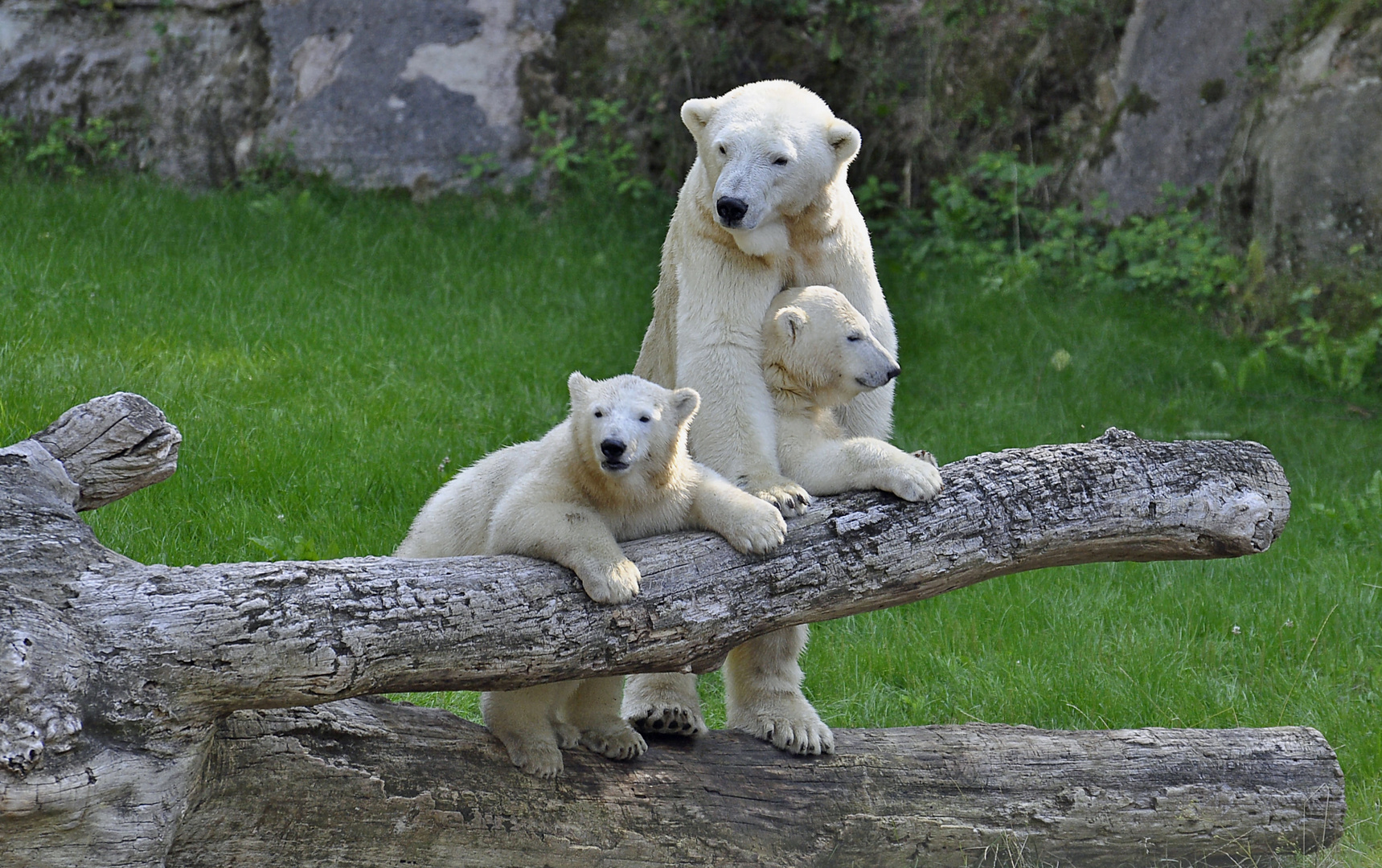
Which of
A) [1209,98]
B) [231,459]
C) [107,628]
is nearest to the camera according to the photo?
[107,628]

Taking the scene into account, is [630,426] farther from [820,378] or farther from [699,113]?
[699,113]

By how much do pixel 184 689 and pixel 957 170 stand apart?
9.19 m

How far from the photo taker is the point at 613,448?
3.36 metres

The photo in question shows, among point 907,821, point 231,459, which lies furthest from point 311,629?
point 231,459

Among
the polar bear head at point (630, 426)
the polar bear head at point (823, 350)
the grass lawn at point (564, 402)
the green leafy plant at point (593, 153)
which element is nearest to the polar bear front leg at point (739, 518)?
the polar bear head at point (630, 426)

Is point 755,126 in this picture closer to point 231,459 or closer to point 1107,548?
point 1107,548

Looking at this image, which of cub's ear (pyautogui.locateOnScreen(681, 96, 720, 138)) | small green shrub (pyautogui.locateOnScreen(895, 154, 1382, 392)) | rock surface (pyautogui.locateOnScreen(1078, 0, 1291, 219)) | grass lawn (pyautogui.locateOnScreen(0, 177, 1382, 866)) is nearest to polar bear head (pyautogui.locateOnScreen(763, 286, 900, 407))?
cub's ear (pyautogui.locateOnScreen(681, 96, 720, 138))

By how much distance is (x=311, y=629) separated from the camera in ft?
9.73

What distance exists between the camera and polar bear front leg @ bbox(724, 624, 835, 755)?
4051 millimetres

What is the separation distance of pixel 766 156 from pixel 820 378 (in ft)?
2.36

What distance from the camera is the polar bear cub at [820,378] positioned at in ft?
12.7

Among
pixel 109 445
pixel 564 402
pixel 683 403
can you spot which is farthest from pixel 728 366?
pixel 564 402

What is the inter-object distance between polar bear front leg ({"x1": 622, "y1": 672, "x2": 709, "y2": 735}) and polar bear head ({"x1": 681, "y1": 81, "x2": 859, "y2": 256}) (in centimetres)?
145

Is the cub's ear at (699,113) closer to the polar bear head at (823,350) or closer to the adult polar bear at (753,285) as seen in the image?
the adult polar bear at (753,285)
